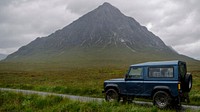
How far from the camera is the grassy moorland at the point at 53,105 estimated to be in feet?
44.8

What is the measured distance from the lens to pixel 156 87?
15117 mm

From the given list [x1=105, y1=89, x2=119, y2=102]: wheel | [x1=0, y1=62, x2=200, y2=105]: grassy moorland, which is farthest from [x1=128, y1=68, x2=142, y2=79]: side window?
[x1=0, y1=62, x2=200, y2=105]: grassy moorland

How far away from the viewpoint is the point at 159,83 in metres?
15.1

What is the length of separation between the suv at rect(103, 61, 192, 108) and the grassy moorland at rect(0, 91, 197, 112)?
873mm

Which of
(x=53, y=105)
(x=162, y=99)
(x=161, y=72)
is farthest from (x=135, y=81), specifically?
(x=53, y=105)

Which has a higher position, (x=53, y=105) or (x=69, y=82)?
(x=69, y=82)

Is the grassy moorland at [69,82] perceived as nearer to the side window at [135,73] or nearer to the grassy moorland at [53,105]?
the side window at [135,73]

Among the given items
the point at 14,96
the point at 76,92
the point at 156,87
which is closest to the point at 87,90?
the point at 76,92

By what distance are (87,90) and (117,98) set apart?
25.3ft

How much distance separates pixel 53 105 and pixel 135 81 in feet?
17.5

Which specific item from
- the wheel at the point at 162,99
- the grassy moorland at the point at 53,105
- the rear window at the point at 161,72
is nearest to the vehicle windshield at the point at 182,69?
the rear window at the point at 161,72

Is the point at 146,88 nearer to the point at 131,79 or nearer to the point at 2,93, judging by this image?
the point at 131,79

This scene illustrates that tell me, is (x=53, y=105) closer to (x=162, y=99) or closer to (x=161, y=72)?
(x=162, y=99)

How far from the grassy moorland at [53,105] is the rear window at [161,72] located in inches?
78.2
